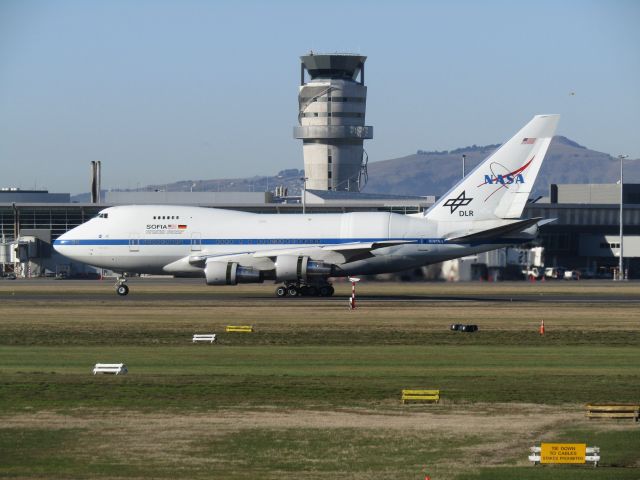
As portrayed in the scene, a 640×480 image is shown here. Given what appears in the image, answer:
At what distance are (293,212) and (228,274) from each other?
6089 centimetres

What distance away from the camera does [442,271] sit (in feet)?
239

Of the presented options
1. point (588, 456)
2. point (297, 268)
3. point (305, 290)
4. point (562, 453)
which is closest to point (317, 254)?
point (297, 268)

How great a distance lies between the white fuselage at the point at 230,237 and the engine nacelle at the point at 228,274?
2.59 meters

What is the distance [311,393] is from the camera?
2719cm

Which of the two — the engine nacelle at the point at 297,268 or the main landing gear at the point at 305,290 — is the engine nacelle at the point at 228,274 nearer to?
the engine nacelle at the point at 297,268

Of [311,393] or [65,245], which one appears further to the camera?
[65,245]

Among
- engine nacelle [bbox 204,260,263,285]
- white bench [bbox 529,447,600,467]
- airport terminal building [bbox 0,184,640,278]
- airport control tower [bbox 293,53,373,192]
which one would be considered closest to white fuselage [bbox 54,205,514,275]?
engine nacelle [bbox 204,260,263,285]

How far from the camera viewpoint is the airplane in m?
60.9

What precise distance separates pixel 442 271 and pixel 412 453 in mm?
52494

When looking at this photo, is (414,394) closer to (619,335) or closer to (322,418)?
(322,418)

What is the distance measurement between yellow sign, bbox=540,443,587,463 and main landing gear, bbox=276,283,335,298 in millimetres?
43804

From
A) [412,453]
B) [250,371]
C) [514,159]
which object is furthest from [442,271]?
[412,453]

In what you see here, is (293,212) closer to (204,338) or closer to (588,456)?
(204,338)

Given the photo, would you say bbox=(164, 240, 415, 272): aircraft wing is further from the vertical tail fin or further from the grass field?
the grass field
